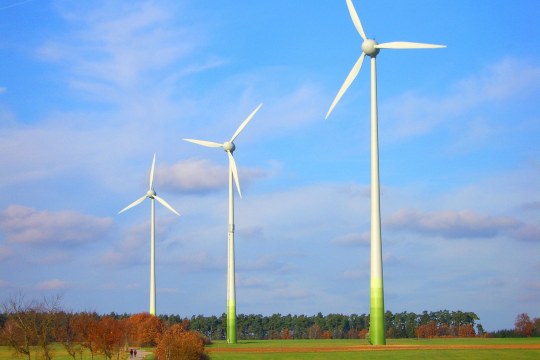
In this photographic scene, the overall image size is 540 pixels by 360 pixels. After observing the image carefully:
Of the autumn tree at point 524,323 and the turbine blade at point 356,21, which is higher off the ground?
the turbine blade at point 356,21

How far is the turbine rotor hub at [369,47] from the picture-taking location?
214ft

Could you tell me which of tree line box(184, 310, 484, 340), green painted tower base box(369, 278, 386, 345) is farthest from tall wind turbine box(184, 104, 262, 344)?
tree line box(184, 310, 484, 340)

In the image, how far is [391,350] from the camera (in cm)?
5525

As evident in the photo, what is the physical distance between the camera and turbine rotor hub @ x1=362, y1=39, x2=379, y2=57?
65125mm

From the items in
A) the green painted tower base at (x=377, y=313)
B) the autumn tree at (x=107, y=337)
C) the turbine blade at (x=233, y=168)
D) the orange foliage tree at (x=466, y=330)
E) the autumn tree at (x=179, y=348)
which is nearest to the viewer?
the autumn tree at (x=179, y=348)

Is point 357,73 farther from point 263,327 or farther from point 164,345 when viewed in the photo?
point 263,327

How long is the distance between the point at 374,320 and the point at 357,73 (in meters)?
21.4

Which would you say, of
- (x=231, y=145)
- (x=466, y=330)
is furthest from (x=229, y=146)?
(x=466, y=330)

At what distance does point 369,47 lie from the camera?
6512cm

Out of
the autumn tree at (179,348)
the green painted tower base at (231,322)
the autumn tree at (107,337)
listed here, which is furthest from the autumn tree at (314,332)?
the autumn tree at (179,348)

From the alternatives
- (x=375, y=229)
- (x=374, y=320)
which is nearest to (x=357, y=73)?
(x=375, y=229)

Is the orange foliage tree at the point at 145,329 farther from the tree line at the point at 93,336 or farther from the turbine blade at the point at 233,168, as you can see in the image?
the turbine blade at the point at 233,168

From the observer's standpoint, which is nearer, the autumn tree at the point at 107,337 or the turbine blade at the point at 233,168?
the autumn tree at the point at 107,337

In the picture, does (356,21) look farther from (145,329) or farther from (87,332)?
(145,329)
